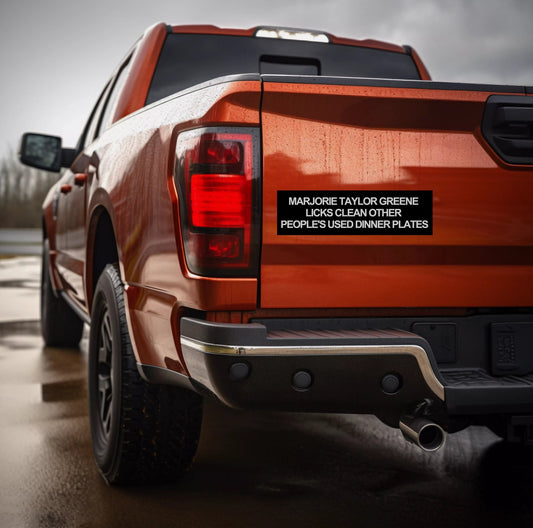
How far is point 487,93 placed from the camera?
2709mm

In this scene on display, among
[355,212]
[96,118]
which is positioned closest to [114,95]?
[96,118]

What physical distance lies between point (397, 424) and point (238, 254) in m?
0.78

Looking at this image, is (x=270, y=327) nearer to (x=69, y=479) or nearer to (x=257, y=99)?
(x=257, y=99)

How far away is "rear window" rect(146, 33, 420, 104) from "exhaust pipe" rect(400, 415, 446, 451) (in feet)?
7.53

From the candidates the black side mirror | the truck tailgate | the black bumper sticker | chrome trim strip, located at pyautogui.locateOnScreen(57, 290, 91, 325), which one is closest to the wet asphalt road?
chrome trim strip, located at pyautogui.locateOnScreen(57, 290, 91, 325)

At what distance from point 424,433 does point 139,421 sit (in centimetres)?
120

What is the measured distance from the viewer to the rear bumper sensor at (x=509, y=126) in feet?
8.82

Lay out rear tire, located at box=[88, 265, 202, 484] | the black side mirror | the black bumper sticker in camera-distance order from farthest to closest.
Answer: the black side mirror
rear tire, located at box=[88, 265, 202, 484]
the black bumper sticker

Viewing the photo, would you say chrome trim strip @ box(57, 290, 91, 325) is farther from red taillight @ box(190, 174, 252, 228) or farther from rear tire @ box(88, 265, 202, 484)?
red taillight @ box(190, 174, 252, 228)

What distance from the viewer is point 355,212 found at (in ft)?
8.59

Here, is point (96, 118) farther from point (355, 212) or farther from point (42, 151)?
point (355, 212)

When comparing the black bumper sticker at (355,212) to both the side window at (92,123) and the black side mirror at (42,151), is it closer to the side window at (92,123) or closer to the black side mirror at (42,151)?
the side window at (92,123)

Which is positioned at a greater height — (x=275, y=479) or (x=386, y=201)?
(x=386, y=201)

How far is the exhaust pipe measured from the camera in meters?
2.55
